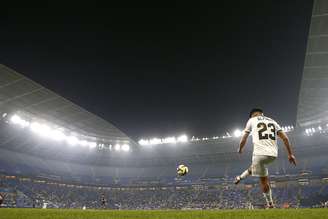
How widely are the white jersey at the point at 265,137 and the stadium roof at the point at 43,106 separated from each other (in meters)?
27.4

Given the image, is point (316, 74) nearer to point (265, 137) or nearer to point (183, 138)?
point (183, 138)

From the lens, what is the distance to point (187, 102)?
3244cm

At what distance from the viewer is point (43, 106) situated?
38844 millimetres

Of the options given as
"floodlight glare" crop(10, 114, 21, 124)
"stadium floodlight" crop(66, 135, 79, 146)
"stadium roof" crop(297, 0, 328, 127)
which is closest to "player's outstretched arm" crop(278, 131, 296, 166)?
"stadium roof" crop(297, 0, 328, 127)

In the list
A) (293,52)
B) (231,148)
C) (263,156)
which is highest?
(293,52)

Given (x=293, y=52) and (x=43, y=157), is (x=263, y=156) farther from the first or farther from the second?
(x=43, y=157)

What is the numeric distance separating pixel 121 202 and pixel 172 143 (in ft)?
49.3

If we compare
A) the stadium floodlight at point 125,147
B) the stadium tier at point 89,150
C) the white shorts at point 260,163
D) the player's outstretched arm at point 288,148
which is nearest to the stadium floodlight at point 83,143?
the stadium tier at point 89,150

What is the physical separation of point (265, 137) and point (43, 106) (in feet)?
122

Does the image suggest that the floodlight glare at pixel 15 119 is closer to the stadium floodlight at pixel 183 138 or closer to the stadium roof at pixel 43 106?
the stadium roof at pixel 43 106

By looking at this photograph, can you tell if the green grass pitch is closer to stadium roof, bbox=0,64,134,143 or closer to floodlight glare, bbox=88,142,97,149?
stadium roof, bbox=0,64,134,143

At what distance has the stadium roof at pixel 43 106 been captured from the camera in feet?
102

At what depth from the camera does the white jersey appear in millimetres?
7398

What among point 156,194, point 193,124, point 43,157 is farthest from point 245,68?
point 43,157
